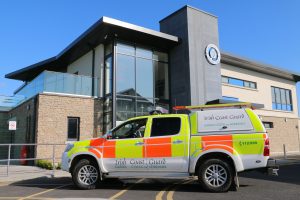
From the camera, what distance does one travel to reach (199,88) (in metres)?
21.3

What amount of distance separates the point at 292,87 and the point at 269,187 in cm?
2794

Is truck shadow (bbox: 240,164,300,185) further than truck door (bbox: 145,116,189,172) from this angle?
Yes

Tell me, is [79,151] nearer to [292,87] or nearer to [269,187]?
[269,187]

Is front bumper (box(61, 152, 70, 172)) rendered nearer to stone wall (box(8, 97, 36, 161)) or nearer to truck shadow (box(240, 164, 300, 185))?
truck shadow (box(240, 164, 300, 185))

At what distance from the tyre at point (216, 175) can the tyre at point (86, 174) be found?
297 cm

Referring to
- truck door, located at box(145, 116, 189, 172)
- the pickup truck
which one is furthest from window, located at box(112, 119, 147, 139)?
truck door, located at box(145, 116, 189, 172)

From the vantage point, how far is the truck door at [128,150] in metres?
9.33

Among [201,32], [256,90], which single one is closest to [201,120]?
[201,32]

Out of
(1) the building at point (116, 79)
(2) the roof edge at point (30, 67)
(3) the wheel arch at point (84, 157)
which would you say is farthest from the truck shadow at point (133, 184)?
(2) the roof edge at point (30, 67)

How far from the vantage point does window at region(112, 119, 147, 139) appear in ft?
31.4

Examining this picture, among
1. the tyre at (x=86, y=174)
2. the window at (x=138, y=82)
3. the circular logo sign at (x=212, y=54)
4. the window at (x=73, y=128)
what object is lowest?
the tyre at (x=86, y=174)

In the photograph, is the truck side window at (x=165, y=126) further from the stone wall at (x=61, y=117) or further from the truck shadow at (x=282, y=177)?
the stone wall at (x=61, y=117)

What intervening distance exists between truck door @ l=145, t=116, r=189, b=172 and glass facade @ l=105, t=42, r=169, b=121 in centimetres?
1010

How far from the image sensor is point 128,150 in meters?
9.44
